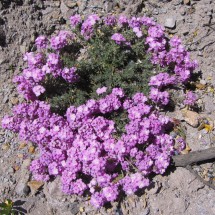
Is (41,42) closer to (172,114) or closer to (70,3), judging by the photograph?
(70,3)

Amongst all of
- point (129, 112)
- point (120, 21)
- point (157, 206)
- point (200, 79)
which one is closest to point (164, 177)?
point (157, 206)

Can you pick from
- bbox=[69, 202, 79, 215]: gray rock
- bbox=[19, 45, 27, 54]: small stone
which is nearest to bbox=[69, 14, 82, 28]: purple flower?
bbox=[19, 45, 27, 54]: small stone

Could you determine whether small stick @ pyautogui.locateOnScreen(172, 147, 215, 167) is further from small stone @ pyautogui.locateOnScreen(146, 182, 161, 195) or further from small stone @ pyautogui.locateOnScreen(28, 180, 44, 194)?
small stone @ pyautogui.locateOnScreen(28, 180, 44, 194)

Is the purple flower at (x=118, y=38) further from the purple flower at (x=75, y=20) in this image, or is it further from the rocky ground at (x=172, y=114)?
the rocky ground at (x=172, y=114)

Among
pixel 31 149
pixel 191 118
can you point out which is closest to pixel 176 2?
pixel 191 118

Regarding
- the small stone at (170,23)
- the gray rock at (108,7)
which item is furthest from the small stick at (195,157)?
the gray rock at (108,7)

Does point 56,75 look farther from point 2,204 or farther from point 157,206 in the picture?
point 157,206

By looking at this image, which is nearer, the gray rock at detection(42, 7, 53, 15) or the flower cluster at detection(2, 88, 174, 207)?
the flower cluster at detection(2, 88, 174, 207)
